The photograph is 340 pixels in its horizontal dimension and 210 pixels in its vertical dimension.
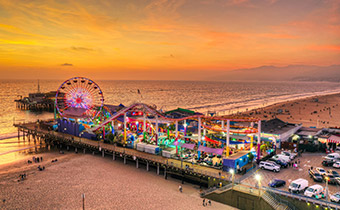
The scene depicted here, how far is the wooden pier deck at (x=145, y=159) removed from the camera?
2676 centimetres

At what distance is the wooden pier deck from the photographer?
26.8 meters

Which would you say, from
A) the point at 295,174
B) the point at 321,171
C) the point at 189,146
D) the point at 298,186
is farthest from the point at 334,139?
the point at 189,146

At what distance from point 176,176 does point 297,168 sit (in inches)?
545

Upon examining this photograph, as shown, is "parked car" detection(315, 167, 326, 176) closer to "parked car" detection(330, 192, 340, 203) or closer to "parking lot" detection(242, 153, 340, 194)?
"parking lot" detection(242, 153, 340, 194)

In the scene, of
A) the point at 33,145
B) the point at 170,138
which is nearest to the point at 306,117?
the point at 170,138

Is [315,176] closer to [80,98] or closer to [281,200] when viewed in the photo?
[281,200]

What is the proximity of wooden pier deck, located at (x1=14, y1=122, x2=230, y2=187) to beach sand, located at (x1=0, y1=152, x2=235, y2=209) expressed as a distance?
1.11m

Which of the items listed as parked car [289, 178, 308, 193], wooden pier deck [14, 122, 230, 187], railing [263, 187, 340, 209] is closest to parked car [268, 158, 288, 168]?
parked car [289, 178, 308, 193]

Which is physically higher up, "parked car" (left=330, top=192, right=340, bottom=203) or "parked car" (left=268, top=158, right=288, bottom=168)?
"parked car" (left=268, top=158, right=288, bottom=168)

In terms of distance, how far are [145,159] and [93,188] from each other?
7550 millimetres

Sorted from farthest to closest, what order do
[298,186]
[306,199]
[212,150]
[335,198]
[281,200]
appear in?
[212,150]
[298,186]
[281,200]
[306,199]
[335,198]

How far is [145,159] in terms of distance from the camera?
1291 inches

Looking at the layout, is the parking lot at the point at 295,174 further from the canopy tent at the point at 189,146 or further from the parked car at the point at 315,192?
the canopy tent at the point at 189,146

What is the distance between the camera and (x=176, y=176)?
30.8 meters
